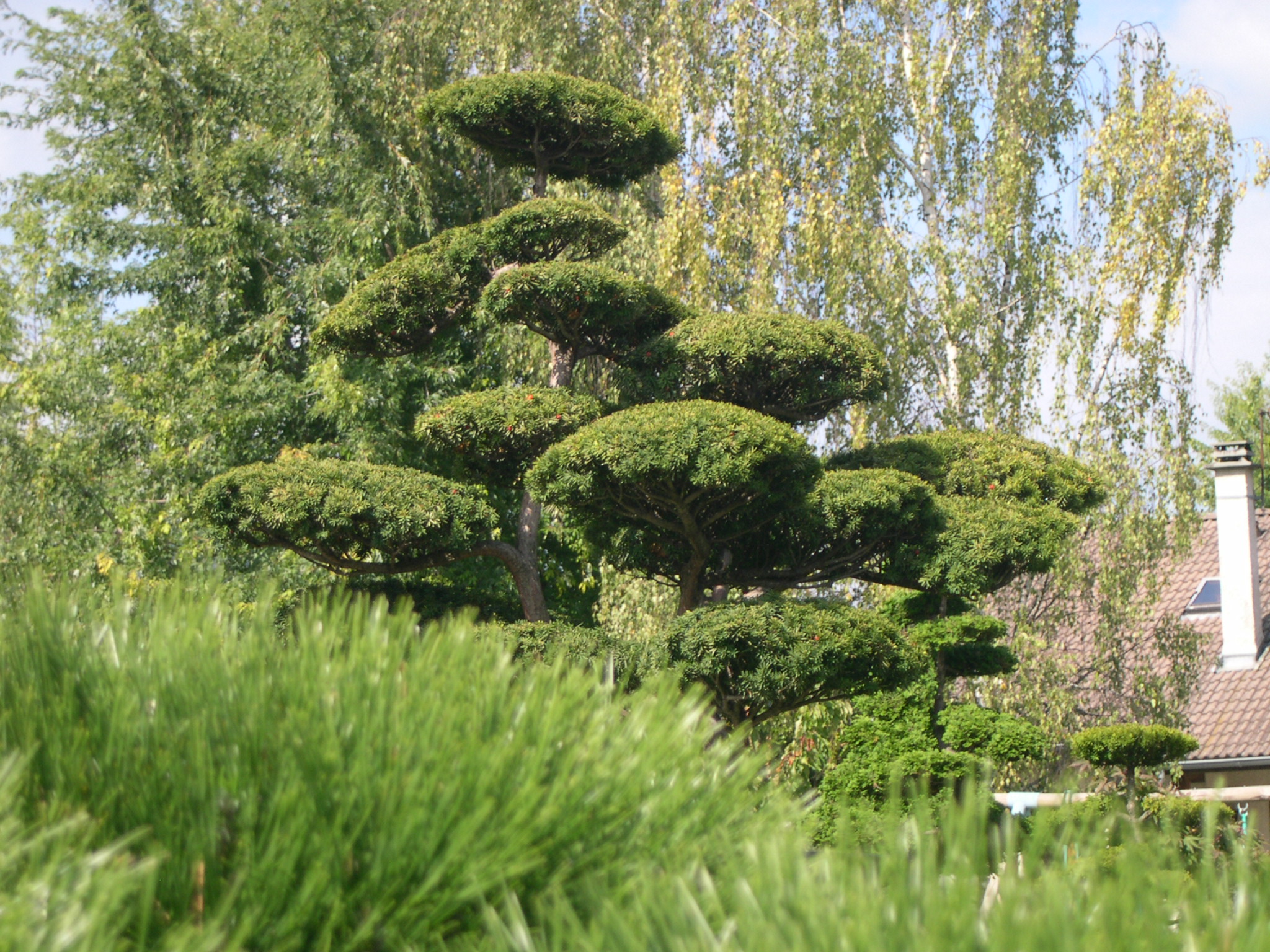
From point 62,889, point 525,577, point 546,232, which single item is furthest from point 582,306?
point 62,889

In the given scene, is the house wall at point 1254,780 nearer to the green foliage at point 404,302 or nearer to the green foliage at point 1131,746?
the green foliage at point 1131,746

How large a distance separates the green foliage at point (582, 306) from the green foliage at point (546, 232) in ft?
1.35

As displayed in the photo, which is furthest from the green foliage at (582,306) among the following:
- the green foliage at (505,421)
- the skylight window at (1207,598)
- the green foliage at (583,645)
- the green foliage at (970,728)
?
the skylight window at (1207,598)

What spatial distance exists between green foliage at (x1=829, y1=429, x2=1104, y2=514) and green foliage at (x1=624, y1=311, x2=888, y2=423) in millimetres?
490

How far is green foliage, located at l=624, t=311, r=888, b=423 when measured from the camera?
8.24 meters

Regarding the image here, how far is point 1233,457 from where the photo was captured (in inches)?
610

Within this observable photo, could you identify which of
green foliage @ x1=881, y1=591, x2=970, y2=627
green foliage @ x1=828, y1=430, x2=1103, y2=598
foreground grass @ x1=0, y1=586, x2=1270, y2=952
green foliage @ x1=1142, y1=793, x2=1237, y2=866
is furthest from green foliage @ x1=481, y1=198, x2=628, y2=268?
foreground grass @ x1=0, y1=586, x2=1270, y2=952

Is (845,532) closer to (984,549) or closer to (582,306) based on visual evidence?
(984,549)

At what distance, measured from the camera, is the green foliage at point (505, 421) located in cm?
812

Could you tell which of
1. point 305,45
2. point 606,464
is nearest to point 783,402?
point 606,464

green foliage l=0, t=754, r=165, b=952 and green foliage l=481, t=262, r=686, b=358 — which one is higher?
green foliage l=481, t=262, r=686, b=358

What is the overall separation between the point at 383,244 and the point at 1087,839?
13.2 metres

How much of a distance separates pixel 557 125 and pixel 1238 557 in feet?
34.5

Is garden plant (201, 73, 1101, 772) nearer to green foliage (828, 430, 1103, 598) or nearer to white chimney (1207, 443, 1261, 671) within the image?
green foliage (828, 430, 1103, 598)
